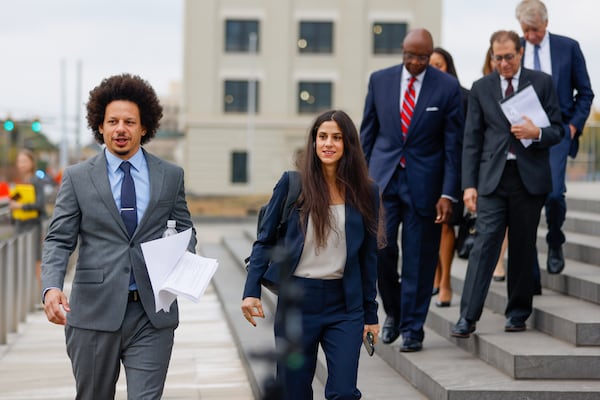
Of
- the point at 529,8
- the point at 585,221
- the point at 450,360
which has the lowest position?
the point at 450,360

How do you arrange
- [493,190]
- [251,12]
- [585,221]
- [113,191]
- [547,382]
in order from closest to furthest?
1. [113,191]
2. [547,382]
3. [493,190]
4. [585,221]
5. [251,12]

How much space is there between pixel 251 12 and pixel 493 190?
49769 mm

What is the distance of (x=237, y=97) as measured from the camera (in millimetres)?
56062

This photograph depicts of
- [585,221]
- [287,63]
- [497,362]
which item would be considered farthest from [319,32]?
[497,362]

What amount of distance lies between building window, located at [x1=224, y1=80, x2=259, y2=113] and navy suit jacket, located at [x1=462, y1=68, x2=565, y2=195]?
4920cm

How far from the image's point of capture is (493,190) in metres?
6.83

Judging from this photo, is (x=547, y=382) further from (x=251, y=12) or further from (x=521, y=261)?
(x=251, y=12)

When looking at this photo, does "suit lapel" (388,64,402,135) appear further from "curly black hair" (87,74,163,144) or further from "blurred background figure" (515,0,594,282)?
"curly black hair" (87,74,163,144)

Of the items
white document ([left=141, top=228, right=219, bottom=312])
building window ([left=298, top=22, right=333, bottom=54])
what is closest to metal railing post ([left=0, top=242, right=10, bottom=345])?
white document ([left=141, top=228, right=219, bottom=312])

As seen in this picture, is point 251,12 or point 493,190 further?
point 251,12

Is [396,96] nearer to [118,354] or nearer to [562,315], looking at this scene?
[562,315]

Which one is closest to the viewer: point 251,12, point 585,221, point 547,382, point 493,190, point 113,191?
point 113,191

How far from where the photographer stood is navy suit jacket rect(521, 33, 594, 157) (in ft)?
25.9

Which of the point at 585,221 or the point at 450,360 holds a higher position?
the point at 585,221
